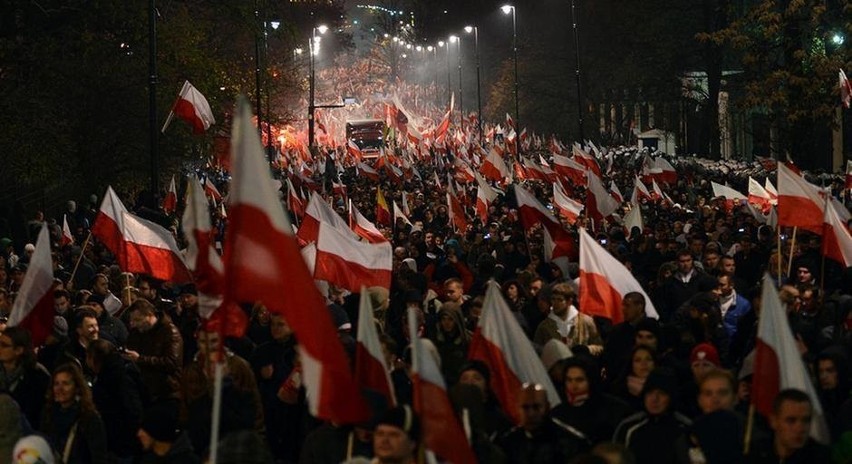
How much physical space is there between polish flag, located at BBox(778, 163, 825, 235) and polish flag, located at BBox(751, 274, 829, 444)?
734cm

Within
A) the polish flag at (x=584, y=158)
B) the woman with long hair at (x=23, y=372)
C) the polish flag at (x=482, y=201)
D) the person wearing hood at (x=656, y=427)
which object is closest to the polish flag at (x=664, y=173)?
the polish flag at (x=584, y=158)

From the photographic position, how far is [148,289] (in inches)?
609

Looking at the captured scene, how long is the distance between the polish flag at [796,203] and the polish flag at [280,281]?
8849mm

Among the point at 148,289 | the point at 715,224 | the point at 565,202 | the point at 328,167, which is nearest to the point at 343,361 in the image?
the point at 148,289

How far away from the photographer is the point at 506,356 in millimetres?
9047

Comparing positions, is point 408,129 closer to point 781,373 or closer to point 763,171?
point 763,171

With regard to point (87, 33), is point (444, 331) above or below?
below

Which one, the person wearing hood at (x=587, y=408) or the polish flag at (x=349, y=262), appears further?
the polish flag at (x=349, y=262)

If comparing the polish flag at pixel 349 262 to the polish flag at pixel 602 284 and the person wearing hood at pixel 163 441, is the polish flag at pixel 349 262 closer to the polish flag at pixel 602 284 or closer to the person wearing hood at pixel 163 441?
the polish flag at pixel 602 284

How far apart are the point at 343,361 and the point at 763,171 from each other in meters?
31.2

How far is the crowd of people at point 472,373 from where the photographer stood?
755 cm

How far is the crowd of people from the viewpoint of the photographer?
755 centimetres

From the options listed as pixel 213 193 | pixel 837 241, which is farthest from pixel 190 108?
pixel 837 241

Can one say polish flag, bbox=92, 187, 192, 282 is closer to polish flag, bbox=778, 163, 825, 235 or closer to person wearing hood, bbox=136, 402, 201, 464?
polish flag, bbox=778, 163, 825, 235
